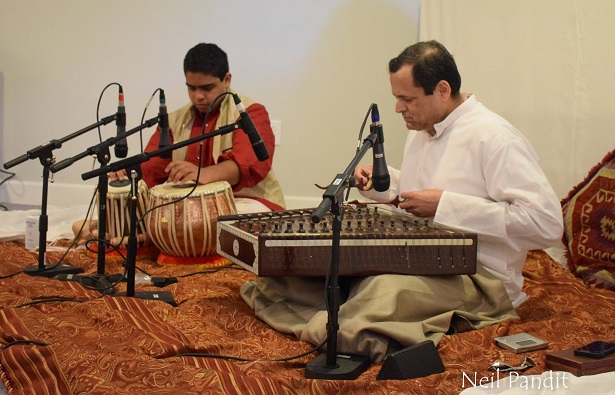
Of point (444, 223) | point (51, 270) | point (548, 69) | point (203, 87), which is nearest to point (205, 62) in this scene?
point (203, 87)

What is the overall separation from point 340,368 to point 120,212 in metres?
2.08

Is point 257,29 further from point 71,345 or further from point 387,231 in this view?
point 71,345

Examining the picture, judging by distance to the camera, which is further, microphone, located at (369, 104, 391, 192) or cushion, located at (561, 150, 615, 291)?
cushion, located at (561, 150, 615, 291)

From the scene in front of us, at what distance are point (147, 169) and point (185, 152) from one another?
0.27m

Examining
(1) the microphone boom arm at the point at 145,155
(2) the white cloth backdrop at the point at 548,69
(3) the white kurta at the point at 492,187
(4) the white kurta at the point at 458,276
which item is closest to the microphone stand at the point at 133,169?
(1) the microphone boom arm at the point at 145,155

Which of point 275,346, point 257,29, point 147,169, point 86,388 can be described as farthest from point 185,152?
point 86,388

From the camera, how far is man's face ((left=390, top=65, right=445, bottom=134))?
306cm

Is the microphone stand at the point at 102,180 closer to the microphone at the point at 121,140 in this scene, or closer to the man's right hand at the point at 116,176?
the microphone at the point at 121,140

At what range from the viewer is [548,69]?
14.4 feet

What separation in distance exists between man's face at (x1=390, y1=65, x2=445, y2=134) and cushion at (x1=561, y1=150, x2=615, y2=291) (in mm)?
1106

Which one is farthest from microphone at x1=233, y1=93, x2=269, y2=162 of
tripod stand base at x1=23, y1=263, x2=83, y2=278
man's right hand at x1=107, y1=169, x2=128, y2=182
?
man's right hand at x1=107, y1=169, x2=128, y2=182

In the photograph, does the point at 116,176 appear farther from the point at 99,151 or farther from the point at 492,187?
the point at 492,187

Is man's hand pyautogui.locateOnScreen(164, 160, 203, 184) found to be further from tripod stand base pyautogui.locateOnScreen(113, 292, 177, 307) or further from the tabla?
tripod stand base pyautogui.locateOnScreen(113, 292, 177, 307)

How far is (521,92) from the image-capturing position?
14.8ft
